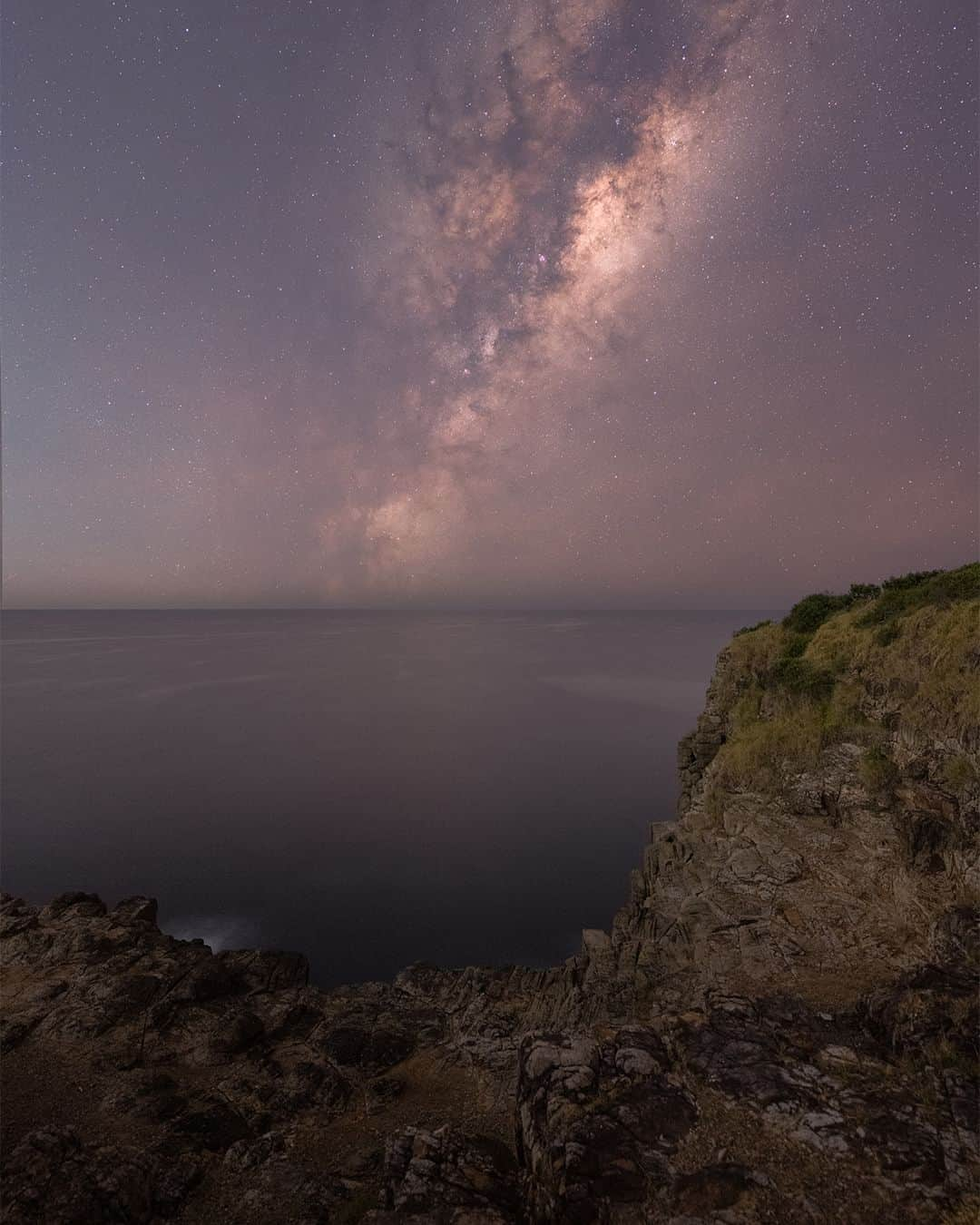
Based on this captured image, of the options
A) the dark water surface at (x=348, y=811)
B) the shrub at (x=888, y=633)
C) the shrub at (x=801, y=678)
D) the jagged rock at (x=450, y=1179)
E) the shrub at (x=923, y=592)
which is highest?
the shrub at (x=923, y=592)

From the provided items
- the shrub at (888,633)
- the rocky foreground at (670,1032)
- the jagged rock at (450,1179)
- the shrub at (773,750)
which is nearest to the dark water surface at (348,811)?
the rocky foreground at (670,1032)

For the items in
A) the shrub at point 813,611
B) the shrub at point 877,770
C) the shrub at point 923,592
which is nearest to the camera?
the shrub at point 877,770

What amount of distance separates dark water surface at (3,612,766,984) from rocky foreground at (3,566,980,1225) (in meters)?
14.1

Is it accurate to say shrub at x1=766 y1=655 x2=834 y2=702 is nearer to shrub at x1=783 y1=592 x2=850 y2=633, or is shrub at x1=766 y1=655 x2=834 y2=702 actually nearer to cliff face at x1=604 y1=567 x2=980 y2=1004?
cliff face at x1=604 y1=567 x2=980 y2=1004

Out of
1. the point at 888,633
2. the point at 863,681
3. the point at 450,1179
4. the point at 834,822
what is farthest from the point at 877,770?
the point at 450,1179

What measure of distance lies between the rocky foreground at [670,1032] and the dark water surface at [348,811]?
555 inches

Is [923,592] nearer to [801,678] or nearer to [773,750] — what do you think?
[801,678]

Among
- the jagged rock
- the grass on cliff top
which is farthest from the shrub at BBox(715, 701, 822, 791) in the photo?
the jagged rock

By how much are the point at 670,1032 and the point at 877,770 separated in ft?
40.1

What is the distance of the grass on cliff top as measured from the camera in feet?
60.8

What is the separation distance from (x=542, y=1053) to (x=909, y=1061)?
7.99 meters

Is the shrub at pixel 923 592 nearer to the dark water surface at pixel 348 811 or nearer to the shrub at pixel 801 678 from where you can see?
the shrub at pixel 801 678

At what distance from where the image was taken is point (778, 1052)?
12180 millimetres

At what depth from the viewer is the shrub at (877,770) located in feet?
61.9
